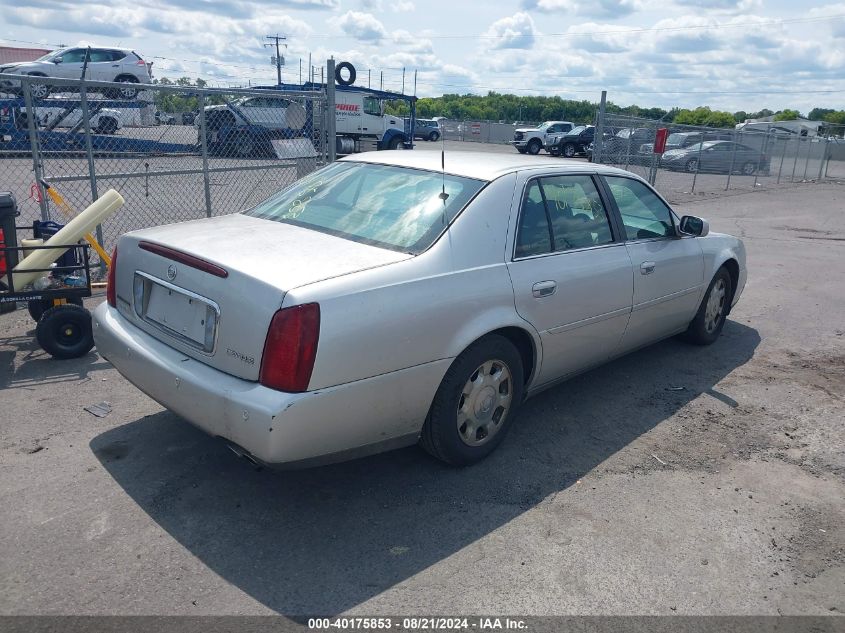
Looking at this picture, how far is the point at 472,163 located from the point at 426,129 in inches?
1697

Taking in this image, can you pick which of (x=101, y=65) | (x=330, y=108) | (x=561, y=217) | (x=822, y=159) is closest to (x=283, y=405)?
(x=561, y=217)

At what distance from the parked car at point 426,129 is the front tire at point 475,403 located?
4275 centimetres

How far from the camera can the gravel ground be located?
287 centimetres

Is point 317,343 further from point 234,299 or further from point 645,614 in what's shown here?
point 645,614

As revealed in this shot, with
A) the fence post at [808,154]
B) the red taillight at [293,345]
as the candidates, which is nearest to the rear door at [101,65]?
the red taillight at [293,345]

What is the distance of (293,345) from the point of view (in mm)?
2945

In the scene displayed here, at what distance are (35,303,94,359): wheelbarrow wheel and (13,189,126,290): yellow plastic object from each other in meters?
0.33

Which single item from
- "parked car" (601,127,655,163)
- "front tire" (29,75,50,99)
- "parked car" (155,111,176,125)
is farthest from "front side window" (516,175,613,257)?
"parked car" (601,127,655,163)

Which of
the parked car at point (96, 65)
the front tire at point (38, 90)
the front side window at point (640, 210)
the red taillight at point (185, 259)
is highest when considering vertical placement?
the parked car at point (96, 65)

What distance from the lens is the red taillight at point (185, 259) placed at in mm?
3221

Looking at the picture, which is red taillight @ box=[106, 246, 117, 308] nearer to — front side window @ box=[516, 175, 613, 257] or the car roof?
the car roof

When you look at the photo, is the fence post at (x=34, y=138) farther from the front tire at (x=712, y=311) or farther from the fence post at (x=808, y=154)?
the fence post at (x=808, y=154)

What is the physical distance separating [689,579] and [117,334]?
304 cm

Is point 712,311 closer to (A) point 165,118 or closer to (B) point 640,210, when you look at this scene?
(B) point 640,210
